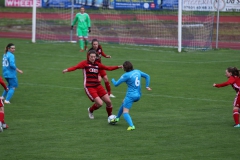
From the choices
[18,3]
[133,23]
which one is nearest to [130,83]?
[133,23]

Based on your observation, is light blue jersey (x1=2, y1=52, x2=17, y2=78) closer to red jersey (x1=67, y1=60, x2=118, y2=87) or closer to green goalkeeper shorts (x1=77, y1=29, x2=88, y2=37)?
red jersey (x1=67, y1=60, x2=118, y2=87)

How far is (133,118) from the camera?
1529 cm

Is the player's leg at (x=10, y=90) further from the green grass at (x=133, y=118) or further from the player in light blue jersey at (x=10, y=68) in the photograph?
the green grass at (x=133, y=118)

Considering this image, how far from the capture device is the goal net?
34562mm

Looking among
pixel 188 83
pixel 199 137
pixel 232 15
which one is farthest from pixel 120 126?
pixel 232 15

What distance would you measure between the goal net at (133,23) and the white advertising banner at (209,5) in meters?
0.36

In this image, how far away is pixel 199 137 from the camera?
12844 millimetres

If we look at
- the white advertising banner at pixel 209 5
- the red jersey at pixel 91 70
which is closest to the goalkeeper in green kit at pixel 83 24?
the white advertising banner at pixel 209 5

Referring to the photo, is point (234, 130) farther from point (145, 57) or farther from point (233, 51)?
point (233, 51)

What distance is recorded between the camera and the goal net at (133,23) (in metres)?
34.6

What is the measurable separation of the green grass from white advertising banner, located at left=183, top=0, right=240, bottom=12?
22.2 feet

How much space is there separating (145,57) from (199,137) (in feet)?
55.4

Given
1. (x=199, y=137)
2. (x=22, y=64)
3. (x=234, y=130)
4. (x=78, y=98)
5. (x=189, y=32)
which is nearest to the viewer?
(x=199, y=137)

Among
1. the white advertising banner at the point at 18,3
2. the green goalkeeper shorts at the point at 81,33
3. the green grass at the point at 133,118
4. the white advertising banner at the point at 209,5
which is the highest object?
the white advertising banner at the point at 18,3
